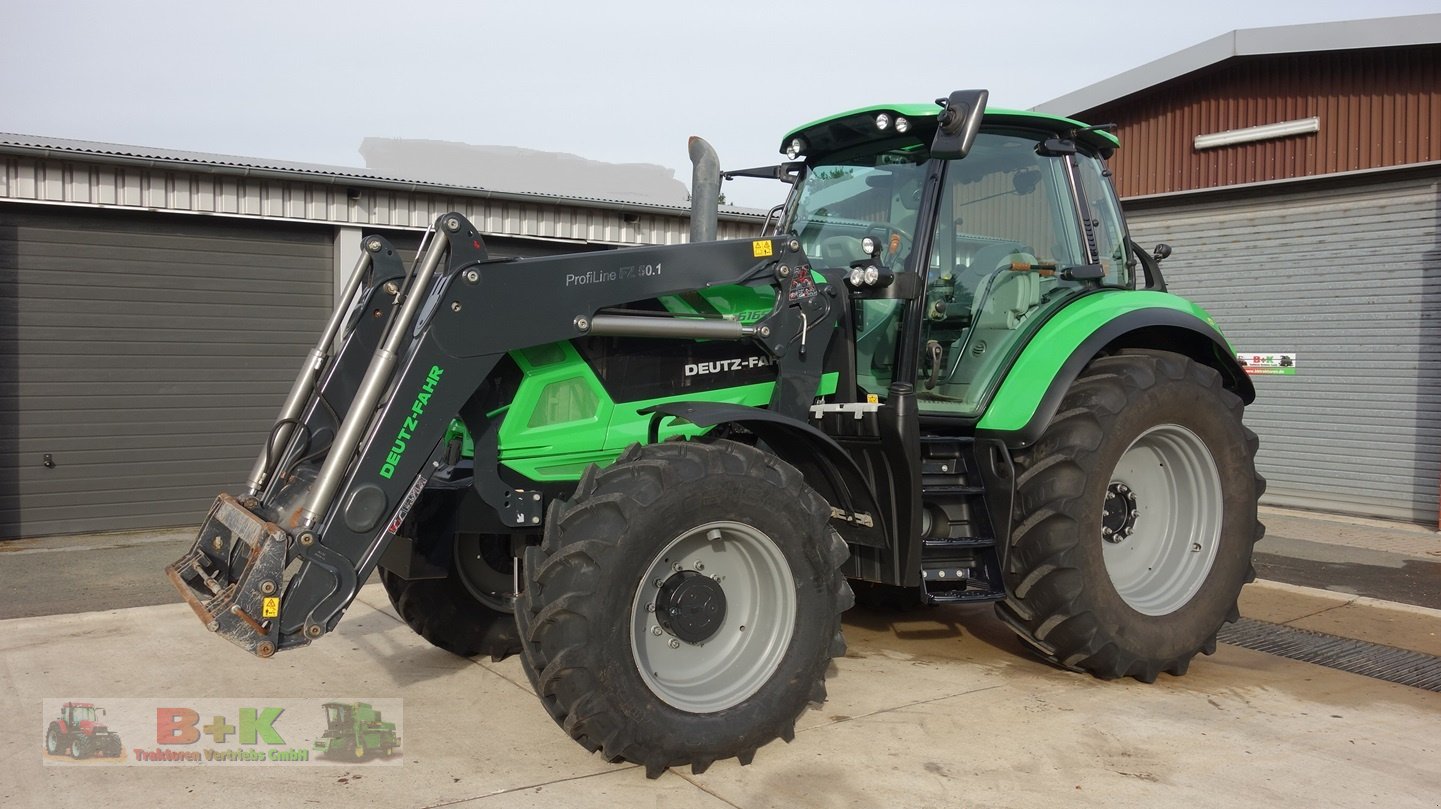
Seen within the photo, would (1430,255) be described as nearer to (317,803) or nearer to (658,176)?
(658,176)

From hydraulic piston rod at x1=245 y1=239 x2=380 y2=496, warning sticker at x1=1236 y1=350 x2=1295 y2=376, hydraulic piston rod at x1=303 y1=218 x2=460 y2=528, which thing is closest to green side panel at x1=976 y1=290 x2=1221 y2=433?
hydraulic piston rod at x1=303 y1=218 x2=460 y2=528

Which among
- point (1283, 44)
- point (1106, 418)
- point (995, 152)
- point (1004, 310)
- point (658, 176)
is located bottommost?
point (1106, 418)

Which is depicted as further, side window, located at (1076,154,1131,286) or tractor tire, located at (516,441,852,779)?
side window, located at (1076,154,1131,286)

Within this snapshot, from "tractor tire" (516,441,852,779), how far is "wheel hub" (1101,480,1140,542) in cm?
175

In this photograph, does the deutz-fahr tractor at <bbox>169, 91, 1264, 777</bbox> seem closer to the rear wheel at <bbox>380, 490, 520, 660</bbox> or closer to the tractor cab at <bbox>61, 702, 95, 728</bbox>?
the rear wheel at <bbox>380, 490, 520, 660</bbox>

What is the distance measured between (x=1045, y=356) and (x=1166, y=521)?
4.13 ft

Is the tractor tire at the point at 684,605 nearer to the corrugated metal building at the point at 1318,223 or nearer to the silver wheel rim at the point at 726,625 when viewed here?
the silver wheel rim at the point at 726,625

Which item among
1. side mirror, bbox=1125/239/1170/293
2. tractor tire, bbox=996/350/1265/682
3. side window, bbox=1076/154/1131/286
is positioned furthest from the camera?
side mirror, bbox=1125/239/1170/293

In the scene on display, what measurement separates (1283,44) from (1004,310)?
6918 mm

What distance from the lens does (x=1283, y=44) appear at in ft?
33.2

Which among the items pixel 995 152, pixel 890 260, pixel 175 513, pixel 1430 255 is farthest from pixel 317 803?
pixel 1430 255

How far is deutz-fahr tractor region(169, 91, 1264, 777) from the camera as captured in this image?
371 centimetres

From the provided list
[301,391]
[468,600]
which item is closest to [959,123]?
[301,391]

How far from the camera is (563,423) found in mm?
4312
